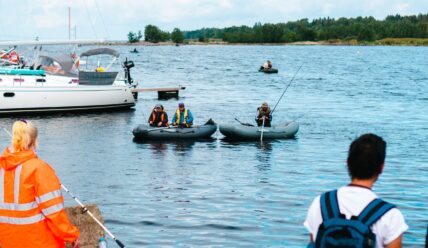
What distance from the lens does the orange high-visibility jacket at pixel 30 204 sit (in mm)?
5730

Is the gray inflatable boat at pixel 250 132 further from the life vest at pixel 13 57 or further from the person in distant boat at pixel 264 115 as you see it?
the life vest at pixel 13 57

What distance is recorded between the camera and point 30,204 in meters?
5.81

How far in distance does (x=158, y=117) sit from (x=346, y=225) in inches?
1050

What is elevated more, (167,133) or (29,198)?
(29,198)

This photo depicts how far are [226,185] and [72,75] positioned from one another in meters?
21.2

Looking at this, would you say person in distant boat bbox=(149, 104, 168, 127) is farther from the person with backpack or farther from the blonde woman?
the person with backpack

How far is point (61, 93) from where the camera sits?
129ft

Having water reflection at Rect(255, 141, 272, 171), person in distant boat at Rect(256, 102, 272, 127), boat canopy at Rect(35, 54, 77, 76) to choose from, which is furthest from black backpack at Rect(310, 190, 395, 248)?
boat canopy at Rect(35, 54, 77, 76)

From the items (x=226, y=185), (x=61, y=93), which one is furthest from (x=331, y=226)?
(x=61, y=93)

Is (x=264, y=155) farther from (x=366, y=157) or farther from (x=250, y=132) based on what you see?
(x=366, y=157)

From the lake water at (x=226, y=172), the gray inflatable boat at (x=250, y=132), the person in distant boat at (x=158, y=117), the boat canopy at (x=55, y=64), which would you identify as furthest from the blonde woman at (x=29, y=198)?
the boat canopy at (x=55, y=64)

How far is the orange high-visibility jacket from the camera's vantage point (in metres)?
5.73

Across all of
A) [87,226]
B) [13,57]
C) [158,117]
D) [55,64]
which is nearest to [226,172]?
[158,117]

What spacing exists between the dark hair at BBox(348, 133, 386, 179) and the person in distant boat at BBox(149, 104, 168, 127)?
26.2 m
